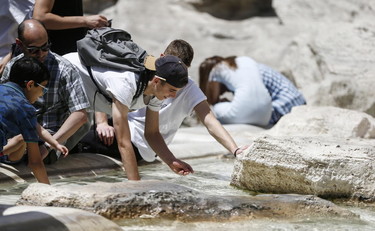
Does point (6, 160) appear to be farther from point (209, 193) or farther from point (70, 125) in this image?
point (209, 193)

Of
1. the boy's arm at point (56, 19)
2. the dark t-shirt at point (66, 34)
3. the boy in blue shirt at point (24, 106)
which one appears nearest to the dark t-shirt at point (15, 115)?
the boy in blue shirt at point (24, 106)

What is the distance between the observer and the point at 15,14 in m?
5.91

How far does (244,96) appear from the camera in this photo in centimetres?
916

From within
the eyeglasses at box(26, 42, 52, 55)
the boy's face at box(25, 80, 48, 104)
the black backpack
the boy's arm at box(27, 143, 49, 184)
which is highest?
the boy's face at box(25, 80, 48, 104)

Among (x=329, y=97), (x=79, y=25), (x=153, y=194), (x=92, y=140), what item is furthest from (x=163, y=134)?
(x=329, y=97)

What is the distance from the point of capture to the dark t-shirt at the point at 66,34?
6.22 m

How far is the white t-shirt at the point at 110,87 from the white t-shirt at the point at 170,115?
1.48 ft

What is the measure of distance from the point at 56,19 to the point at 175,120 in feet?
3.65

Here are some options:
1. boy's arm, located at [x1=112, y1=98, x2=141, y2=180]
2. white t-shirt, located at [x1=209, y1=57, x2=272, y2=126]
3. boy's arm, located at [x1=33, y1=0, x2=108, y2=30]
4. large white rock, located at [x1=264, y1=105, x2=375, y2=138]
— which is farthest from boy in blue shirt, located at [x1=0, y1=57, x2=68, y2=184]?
white t-shirt, located at [x1=209, y1=57, x2=272, y2=126]

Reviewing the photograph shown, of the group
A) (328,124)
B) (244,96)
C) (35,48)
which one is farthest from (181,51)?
(244,96)

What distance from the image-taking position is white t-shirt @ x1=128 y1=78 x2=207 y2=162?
5793 mm

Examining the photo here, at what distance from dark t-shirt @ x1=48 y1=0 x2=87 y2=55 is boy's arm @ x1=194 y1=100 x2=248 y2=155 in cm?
114

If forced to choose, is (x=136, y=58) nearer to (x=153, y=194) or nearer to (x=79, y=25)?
(x=79, y=25)

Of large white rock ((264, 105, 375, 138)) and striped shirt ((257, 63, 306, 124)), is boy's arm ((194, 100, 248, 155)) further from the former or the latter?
striped shirt ((257, 63, 306, 124))
